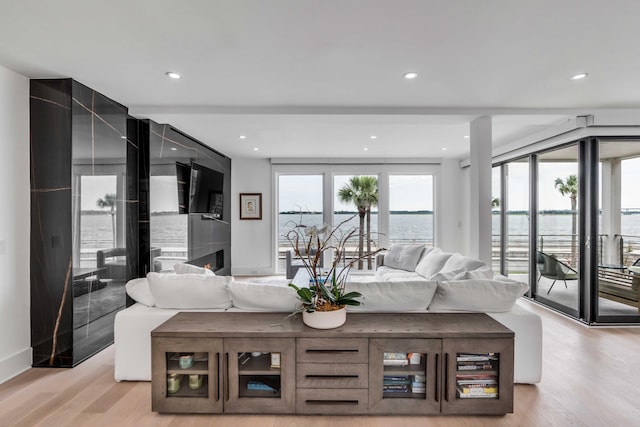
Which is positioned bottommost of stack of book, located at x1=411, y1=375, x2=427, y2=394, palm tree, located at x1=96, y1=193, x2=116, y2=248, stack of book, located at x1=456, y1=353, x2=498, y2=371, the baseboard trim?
the baseboard trim

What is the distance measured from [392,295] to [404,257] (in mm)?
3035

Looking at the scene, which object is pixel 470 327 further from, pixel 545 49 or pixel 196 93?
pixel 196 93

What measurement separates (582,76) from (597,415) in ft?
8.36

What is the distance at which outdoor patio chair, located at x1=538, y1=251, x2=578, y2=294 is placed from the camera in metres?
4.14

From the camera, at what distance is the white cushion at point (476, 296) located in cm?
243

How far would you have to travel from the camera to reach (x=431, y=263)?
4652 millimetres

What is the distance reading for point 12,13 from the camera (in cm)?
187

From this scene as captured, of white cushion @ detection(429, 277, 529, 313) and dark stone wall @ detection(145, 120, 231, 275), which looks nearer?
white cushion @ detection(429, 277, 529, 313)

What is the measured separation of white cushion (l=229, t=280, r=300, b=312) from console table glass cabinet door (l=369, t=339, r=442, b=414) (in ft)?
2.28

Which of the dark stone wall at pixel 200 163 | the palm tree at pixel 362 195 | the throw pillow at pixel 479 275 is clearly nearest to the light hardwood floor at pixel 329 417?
the throw pillow at pixel 479 275

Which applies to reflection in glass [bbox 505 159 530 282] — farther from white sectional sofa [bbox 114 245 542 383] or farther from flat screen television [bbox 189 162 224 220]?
flat screen television [bbox 189 162 224 220]

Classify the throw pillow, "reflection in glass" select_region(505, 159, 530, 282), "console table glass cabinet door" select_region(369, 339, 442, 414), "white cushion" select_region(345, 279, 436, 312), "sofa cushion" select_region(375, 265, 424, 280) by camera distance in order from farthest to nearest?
"reflection in glass" select_region(505, 159, 530, 282) < "sofa cushion" select_region(375, 265, 424, 280) < the throw pillow < "white cushion" select_region(345, 279, 436, 312) < "console table glass cabinet door" select_region(369, 339, 442, 414)

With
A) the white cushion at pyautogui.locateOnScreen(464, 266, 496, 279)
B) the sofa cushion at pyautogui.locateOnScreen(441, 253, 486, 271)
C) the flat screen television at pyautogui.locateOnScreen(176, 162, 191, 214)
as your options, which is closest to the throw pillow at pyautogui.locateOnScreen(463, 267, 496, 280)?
the white cushion at pyautogui.locateOnScreen(464, 266, 496, 279)

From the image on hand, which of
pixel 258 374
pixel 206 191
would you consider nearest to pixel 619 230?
pixel 258 374
